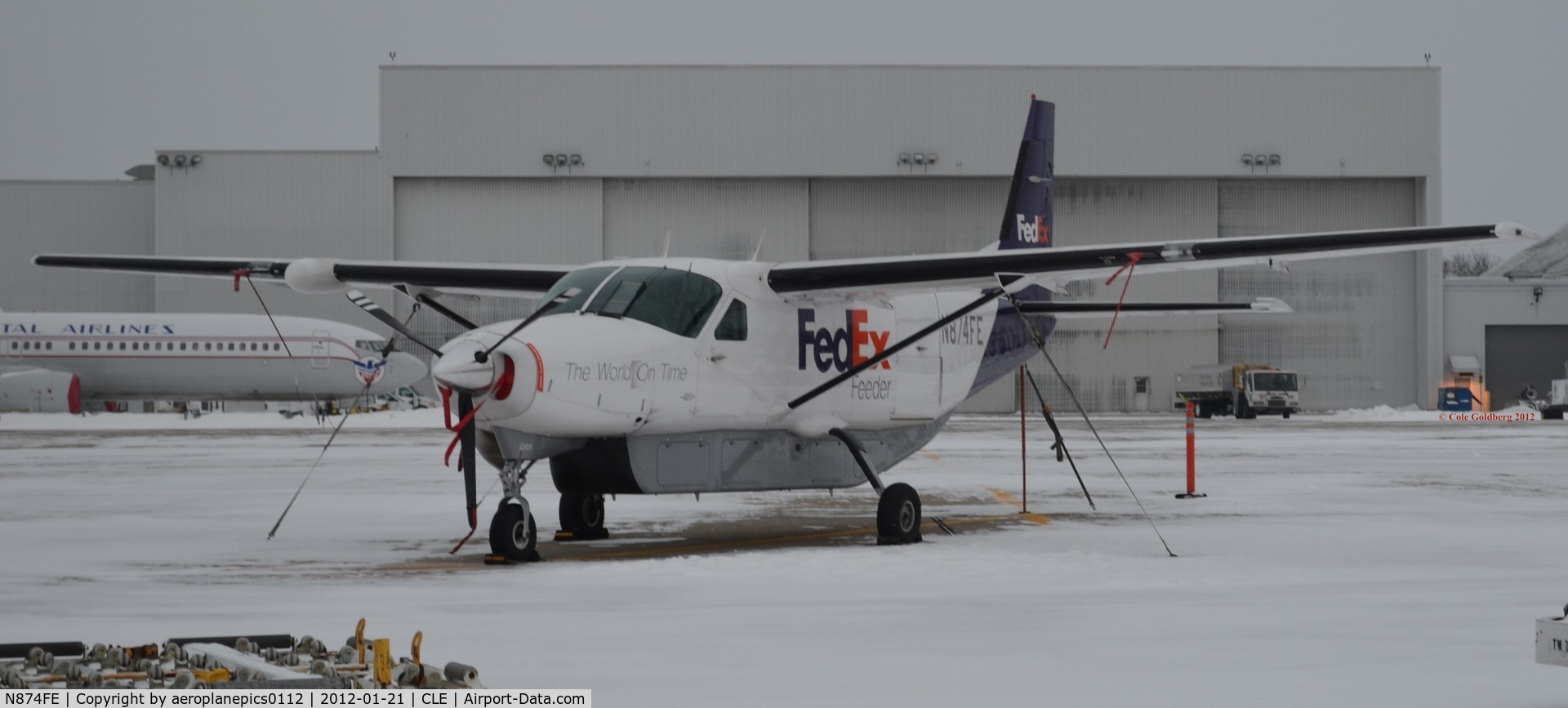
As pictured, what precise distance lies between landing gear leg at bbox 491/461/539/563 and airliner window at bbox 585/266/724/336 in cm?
144

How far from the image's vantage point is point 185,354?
4725 cm

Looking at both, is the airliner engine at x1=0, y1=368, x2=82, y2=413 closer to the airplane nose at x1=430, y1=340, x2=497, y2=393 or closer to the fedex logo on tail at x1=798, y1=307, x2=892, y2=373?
the fedex logo on tail at x1=798, y1=307, x2=892, y2=373

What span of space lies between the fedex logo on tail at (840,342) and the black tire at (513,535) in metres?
3.13

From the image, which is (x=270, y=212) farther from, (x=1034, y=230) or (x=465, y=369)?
(x=465, y=369)

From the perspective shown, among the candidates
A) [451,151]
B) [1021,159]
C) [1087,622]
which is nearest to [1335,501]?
[1021,159]

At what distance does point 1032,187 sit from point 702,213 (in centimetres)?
4115

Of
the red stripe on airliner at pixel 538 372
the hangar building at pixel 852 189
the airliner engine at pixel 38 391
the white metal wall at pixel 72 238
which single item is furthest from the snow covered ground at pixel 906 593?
the white metal wall at pixel 72 238

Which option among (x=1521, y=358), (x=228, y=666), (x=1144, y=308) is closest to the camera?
(x=228, y=666)

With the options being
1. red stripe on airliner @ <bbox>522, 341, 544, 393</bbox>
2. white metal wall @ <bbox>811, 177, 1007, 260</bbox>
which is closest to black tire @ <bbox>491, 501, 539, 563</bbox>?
red stripe on airliner @ <bbox>522, 341, 544, 393</bbox>

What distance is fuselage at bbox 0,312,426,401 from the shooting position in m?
47.2

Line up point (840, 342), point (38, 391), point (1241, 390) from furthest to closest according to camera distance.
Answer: point (1241, 390), point (38, 391), point (840, 342)

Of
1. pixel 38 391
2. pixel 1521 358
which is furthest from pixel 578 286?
pixel 1521 358

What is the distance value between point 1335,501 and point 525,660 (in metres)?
12.9

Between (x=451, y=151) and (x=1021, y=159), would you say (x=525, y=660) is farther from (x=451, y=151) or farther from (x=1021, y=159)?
(x=451, y=151)
